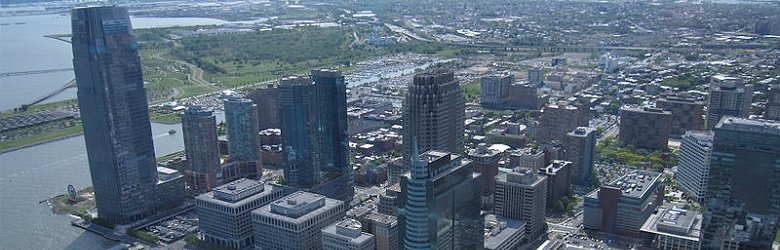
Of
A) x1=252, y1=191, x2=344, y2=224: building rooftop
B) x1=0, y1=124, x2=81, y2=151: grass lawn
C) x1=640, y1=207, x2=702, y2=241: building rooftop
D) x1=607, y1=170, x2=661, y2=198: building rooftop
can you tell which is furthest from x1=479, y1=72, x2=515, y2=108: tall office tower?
x1=0, y1=124, x2=81, y2=151: grass lawn

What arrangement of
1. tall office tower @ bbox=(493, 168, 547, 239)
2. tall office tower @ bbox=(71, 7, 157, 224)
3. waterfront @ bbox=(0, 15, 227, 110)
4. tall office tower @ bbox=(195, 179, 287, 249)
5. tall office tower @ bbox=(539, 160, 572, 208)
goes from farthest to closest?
waterfront @ bbox=(0, 15, 227, 110) < tall office tower @ bbox=(539, 160, 572, 208) < tall office tower @ bbox=(71, 7, 157, 224) < tall office tower @ bbox=(195, 179, 287, 249) < tall office tower @ bbox=(493, 168, 547, 239)

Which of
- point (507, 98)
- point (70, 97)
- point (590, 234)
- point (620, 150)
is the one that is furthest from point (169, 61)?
point (590, 234)

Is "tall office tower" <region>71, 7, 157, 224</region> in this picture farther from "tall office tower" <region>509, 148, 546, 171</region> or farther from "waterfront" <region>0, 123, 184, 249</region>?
"tall office tower" <region>509, 148, 546, 171</region>

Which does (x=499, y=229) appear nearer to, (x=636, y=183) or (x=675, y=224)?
(x=675, y=224)

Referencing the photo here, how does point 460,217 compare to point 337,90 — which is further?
point 337,90

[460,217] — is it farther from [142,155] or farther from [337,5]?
[337,5]

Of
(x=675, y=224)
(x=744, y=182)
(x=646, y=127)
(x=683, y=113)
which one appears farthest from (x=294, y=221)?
(x=683, y=113)

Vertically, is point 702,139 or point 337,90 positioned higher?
point 337,90
